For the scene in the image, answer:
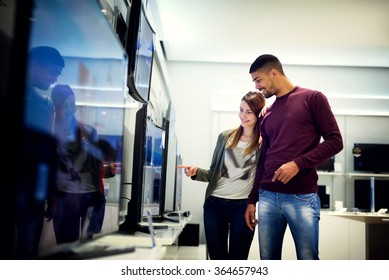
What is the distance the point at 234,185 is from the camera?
173 centimetres

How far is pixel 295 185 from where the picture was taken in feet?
4.37

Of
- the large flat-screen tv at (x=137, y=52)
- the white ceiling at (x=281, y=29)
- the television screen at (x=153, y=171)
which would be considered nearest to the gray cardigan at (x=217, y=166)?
the television screen at (x=153, y=171)

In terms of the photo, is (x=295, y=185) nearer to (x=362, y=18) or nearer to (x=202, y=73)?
(x=362, y=18)

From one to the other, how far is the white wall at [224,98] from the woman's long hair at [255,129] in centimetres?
104

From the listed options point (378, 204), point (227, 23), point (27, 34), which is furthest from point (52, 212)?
point (227, 23)

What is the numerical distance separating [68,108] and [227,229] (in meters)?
1.22

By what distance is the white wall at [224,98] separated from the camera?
2.81 metres

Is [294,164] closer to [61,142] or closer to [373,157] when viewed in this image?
[61,142]

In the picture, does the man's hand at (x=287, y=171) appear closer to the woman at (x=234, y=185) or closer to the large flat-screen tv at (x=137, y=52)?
the woman at (x=234, y=185)

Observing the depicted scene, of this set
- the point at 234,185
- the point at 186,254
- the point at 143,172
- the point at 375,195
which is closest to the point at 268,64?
the point at 234,185

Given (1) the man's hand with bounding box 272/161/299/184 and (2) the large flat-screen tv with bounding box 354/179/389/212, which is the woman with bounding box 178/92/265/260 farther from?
Answer: (2) the large flat-screen tv with bounding box 354/179/389/212

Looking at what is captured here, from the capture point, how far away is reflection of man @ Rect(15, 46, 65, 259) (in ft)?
1.63

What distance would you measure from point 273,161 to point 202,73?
280 cm

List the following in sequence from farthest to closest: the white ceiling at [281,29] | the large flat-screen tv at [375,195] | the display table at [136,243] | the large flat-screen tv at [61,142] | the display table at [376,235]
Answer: the white ceiling at [281,29] < the large flat-screen tv at [375,195] < the display table at [376,235] < the display table at [136,243] < the large flat-screen tv at [61,142]
